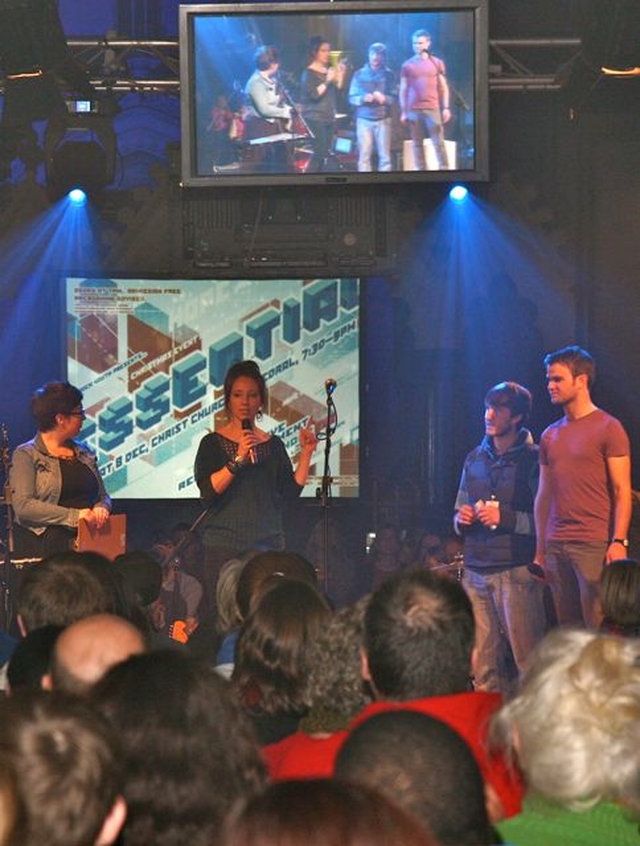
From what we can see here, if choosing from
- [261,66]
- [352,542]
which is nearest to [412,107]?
[261,66]

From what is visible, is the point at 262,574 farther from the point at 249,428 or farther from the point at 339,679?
the point at 249,428

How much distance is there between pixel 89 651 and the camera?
8.27ft

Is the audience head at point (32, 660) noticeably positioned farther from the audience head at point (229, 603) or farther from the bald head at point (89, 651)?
the audience head at point (229, 603)

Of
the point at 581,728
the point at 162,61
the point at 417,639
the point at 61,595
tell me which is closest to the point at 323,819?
the point at 581,728

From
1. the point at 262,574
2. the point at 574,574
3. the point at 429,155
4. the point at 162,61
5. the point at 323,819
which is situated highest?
the point at 162,61

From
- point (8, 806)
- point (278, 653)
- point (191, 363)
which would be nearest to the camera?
point (8, 806)

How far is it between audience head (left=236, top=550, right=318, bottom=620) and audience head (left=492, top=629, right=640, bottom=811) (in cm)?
176

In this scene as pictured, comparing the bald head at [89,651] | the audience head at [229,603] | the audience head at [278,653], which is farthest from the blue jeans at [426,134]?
the bald head at [89,651]

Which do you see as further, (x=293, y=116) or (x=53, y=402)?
(x=293, y=116)

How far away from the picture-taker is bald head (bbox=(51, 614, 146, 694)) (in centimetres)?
250

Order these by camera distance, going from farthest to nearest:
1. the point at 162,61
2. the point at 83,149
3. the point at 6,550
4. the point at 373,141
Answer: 1. the point at 83,149
2. the point at 162,61
3. the point at 373,141
4. the point at 6,550

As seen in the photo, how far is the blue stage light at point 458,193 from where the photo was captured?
404 inches

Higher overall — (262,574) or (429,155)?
(429,155)

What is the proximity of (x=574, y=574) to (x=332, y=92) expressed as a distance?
3209 mm
